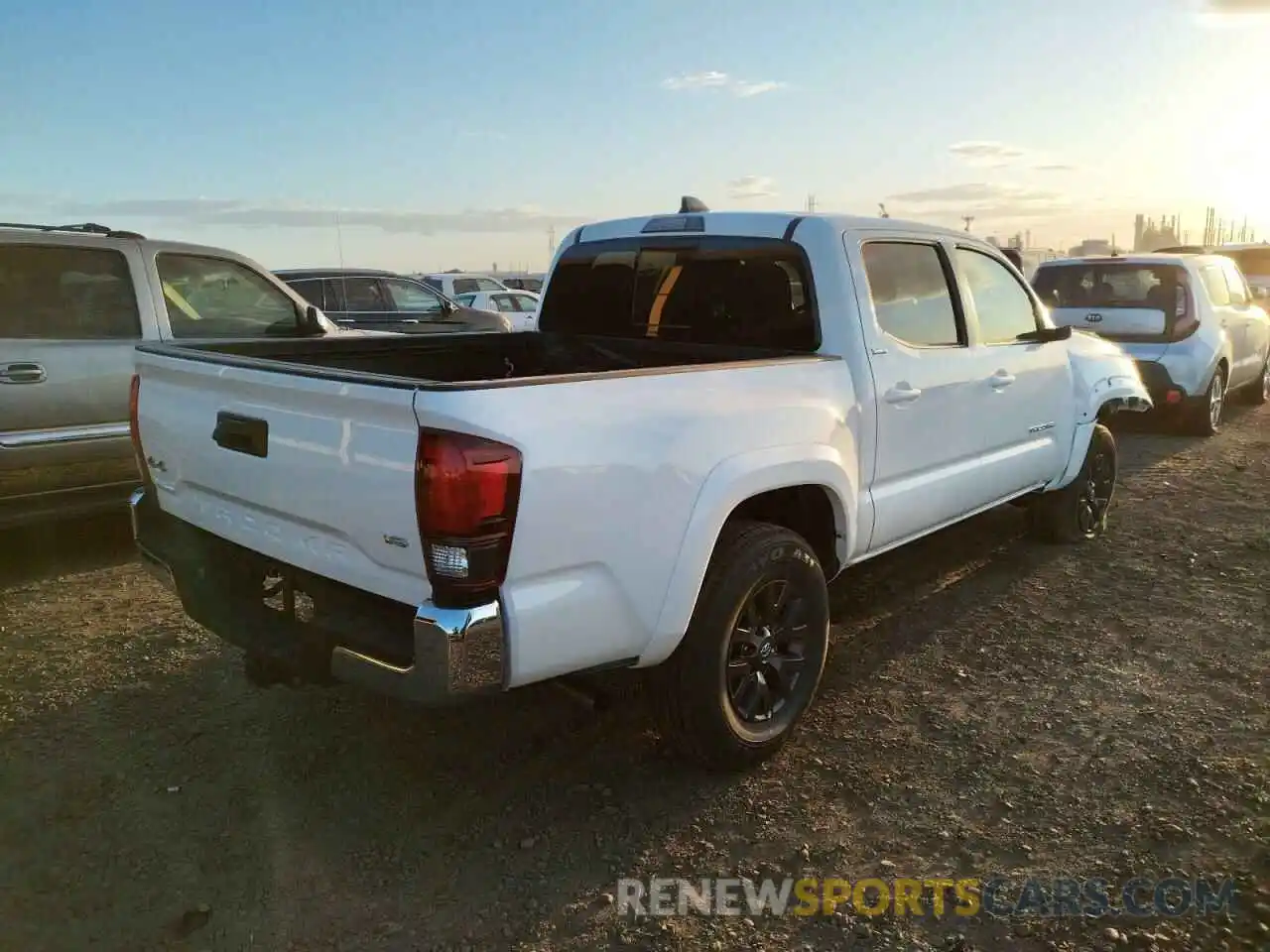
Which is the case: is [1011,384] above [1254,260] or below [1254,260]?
below

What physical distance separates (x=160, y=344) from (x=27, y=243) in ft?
A: 8.34

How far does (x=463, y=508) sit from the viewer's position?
2.40m

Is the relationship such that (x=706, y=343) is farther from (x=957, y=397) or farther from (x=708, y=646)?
(x=708, y=646)

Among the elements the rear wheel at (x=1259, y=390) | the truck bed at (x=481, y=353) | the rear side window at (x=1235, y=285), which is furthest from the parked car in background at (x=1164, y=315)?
the truck bed at (x=481, y=353)

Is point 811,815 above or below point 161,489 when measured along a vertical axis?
below

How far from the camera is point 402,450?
8.07 feet

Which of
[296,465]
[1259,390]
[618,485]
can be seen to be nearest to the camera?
Result: [618,485]

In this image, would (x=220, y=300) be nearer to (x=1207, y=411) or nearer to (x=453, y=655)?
(x=453, y=655)

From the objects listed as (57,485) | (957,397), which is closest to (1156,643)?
(957,397)

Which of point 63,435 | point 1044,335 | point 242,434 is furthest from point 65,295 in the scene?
point 1044,335

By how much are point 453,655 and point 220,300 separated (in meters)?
4.79

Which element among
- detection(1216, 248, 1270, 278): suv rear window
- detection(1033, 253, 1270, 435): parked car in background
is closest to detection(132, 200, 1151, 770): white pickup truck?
detection(1033, 253, 1270, 435): parked car in background

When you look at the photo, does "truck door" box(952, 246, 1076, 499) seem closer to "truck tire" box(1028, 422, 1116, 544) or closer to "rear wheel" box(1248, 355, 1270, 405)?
"truck tire" box(1028, 422, 1116, 544)

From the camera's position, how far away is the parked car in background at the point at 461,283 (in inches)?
786
